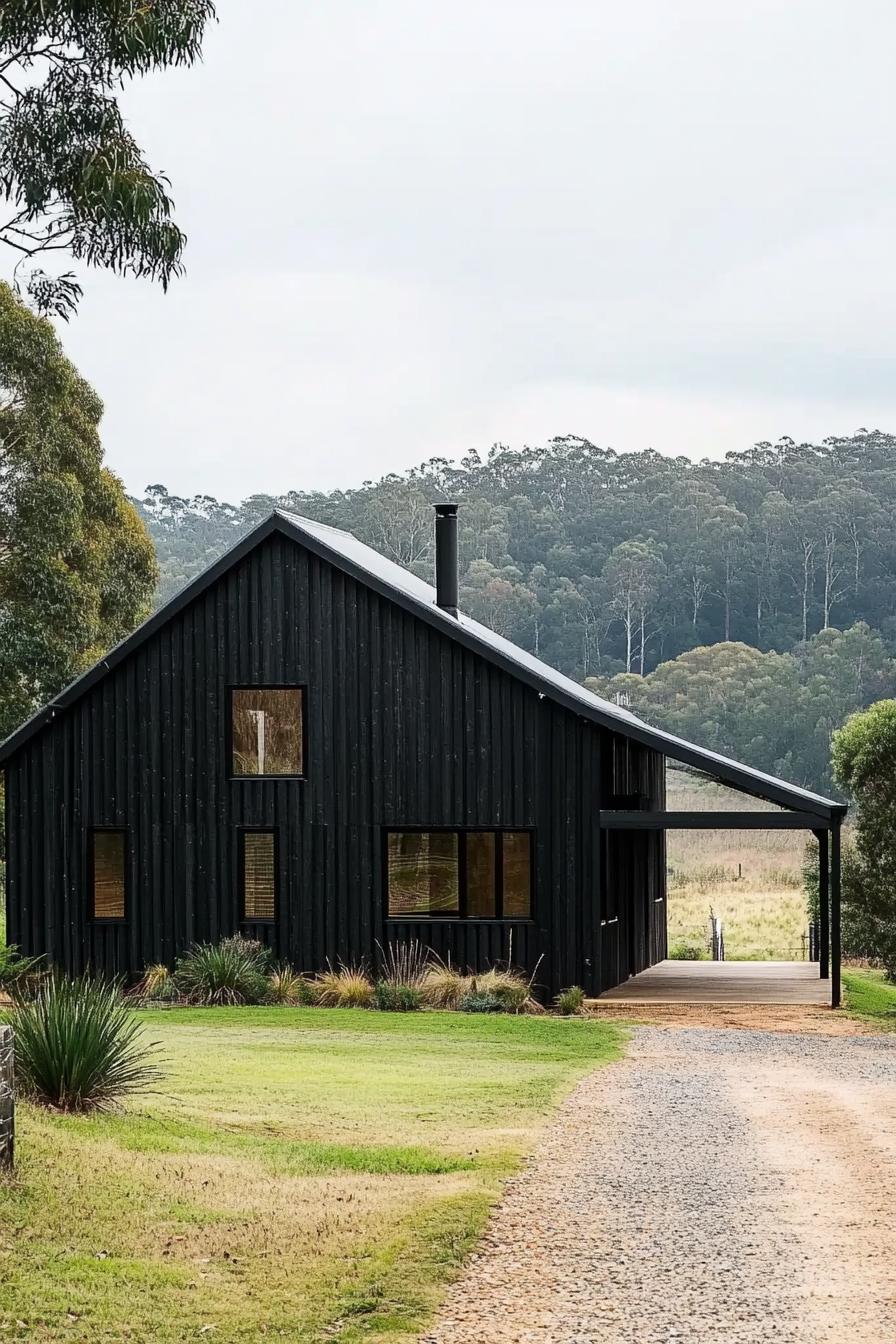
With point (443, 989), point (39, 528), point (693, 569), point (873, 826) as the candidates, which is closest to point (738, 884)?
point (39, 528)

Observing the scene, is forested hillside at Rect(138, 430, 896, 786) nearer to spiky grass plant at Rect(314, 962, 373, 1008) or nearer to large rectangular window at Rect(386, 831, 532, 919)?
large rectangular window at Rect(386, 831, 532, 919)

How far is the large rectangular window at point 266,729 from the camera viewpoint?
2219 cm

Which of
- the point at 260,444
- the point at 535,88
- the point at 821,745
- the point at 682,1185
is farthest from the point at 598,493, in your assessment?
the point at 682,1185

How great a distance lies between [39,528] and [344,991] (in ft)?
52.3

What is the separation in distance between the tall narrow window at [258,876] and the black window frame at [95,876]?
1548mm

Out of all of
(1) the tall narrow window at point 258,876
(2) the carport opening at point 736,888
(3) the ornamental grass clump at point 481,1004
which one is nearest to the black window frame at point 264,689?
(1) the tall narrow window at point 258,876

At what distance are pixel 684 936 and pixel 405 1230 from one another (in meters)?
30.2

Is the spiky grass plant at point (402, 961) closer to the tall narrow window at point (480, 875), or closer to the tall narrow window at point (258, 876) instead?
the tall narrow window at point (480, 875)

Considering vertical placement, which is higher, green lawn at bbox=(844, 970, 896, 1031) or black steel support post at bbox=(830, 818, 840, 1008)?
black steel support post at bbox=(830, 818, 840, 1008)

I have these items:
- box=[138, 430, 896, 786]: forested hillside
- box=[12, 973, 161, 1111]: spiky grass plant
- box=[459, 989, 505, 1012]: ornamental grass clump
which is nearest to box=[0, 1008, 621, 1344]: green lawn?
box=[12, 973, 161, 1111]: spiky grass plant

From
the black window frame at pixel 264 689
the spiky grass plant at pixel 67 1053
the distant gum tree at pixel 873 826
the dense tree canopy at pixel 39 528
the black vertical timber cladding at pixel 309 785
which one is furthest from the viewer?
the dense tree canopy at pixel 39 528

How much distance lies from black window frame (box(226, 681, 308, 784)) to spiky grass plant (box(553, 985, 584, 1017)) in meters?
4.42

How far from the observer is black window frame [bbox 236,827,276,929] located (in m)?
21.9

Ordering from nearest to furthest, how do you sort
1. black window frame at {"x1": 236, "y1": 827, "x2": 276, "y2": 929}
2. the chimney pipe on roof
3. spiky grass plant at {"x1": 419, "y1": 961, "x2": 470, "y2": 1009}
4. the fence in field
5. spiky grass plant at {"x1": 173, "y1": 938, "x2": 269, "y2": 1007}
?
the fence in field
spiky grass plant at {"x1": 419, "y1": 961, "x2": 470, "y2": 1009}
spiky grass plant at {"x1": 173, "y1": 938, "x2": 269, "y2": 1007}
black window frame at {"x1": 236, "y1": 827, "x2": 276, "y2": 929}
the chimney pipe on roof
